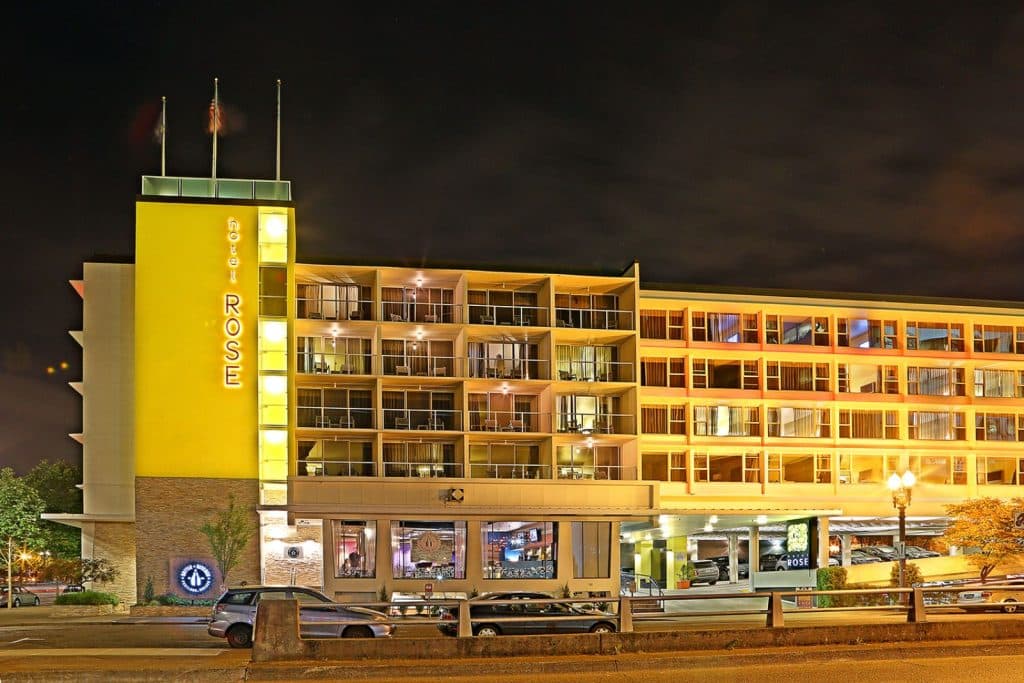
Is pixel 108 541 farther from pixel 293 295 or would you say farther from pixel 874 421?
pixel 874 421

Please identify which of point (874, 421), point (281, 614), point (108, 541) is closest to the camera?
point (281, 614)

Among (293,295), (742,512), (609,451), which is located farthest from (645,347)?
(293,295)

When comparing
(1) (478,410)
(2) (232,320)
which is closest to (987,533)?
(1) (478,410)

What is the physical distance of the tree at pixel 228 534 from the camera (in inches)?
2046

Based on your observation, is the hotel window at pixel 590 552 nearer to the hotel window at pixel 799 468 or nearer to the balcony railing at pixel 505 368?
the balcony railing at pixel 505 368

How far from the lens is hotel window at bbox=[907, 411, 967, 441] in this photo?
218 feet

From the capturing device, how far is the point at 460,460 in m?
58.8

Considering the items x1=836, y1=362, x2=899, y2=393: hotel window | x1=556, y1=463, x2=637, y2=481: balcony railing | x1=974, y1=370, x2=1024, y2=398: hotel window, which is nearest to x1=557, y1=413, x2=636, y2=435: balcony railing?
x1=556, y1=463, x2=637, y2=481: balcony railing

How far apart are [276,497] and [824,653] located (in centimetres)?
3664

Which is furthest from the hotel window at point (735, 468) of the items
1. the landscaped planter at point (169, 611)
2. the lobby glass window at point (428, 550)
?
the landscaped planter at point (169, 611)

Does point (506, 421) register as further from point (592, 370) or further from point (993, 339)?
point (993, 339)

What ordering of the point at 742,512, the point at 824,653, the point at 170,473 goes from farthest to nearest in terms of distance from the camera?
the point at 742,512 → the point at 170,473 → the point at 824,653

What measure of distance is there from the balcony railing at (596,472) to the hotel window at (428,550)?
671 centimetres

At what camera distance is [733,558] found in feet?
237
